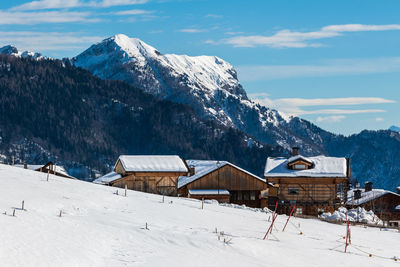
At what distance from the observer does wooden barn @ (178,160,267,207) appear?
8575 centimetres

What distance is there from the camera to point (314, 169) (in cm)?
8594

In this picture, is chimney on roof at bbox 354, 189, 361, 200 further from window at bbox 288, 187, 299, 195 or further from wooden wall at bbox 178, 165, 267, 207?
wooden wall at bbox 178, 165, 267, 207

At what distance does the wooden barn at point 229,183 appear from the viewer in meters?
85.8

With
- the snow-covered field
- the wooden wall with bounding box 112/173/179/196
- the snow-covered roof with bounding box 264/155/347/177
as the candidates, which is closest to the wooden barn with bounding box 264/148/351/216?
the snow-covered roof with bounding box 264/155/347/177

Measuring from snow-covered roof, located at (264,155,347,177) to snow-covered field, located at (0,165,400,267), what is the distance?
119ft

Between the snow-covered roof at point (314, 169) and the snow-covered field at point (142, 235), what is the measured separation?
3623 centimetres

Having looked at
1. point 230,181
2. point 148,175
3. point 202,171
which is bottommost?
point 230,181

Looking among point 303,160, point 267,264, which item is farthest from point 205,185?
point 267,264

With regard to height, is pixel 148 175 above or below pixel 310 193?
above

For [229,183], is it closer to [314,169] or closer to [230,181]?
[230,181]

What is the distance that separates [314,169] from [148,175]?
21.3 metres

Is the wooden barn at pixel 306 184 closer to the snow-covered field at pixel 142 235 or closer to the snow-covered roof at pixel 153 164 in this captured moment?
the snow-covered roof at pixel 153 164

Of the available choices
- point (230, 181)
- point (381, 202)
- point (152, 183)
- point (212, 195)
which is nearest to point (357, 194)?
point (381, 202)

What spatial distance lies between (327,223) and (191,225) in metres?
18.3
